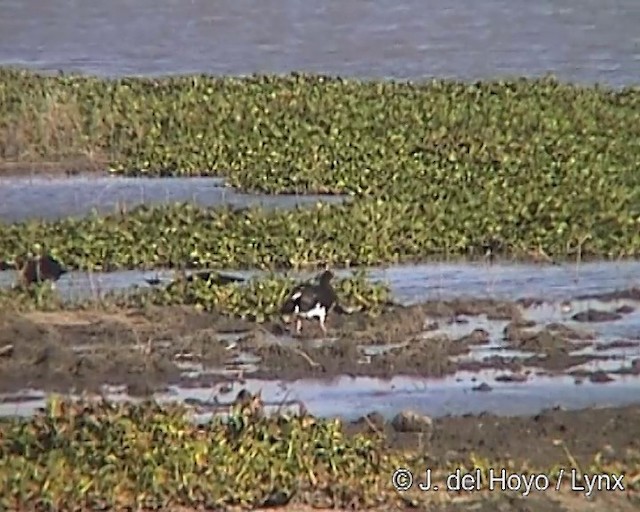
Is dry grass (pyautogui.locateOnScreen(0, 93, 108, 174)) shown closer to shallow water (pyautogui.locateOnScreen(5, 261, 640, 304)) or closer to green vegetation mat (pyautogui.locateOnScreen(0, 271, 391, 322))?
shallow water (pyautogui.locateOnScreen(5, 261, 640, 304))

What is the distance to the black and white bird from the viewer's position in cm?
1227

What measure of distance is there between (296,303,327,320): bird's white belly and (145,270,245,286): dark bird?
42.0 inches

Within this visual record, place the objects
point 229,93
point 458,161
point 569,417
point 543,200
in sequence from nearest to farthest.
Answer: point 569,417, point 543,200, point 458,161, point 229,93

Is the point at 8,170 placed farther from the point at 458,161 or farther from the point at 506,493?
the point at 506,493

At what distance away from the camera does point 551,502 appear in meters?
8.39

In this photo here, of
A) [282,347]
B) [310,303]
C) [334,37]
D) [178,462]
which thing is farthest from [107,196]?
[334,37]

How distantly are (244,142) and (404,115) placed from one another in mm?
2307

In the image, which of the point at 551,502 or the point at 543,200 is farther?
the point at 543,200

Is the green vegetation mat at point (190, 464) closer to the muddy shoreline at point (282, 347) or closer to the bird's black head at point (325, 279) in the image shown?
the muddy shoreline at point (282, 347)

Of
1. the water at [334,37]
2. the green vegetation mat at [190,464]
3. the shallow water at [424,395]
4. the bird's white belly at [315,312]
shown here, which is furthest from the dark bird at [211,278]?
the water at [334,37]

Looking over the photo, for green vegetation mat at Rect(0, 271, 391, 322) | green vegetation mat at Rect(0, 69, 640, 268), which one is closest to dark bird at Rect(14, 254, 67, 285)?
green vegetation mat at Rect(0, 271, 391, 322)

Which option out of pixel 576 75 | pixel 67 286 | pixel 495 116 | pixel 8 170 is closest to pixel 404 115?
pixel 495 116

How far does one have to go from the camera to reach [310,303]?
12.3 metres

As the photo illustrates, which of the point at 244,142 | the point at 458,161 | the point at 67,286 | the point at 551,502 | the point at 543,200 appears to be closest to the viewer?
the point at 551,502
